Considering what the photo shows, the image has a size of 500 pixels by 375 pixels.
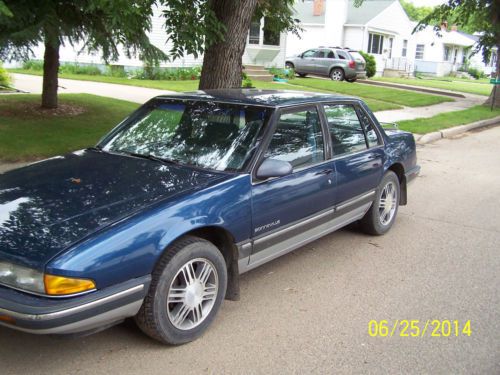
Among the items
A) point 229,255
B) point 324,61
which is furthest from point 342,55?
point 229,255

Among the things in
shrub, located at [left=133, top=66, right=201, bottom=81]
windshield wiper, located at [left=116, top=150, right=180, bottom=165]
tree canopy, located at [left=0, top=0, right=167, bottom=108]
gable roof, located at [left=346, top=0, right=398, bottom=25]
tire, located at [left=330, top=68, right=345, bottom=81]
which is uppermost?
gable roof, located at [left=346, top=0, right=398, bottom=25]

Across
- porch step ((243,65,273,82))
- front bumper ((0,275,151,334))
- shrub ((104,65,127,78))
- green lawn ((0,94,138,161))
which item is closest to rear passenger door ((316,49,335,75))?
porch step ((243,65,273,82))

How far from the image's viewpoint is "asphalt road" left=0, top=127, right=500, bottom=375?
10.6 feet

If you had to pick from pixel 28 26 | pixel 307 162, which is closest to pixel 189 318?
pixel 307 162

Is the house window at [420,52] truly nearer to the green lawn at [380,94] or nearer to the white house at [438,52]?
the white house at [438,52]

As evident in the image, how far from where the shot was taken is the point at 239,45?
7844 millimetres

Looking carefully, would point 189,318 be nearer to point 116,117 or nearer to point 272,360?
point 272,360

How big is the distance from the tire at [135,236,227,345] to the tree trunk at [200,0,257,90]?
187 inches

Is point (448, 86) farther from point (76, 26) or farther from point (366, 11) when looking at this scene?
point (76, 26)

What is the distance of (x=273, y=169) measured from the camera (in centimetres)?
384

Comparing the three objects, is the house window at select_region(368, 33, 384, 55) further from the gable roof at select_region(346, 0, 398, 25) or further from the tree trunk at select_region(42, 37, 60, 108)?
the tree trunk at select_region(42, 37, 60, 108)

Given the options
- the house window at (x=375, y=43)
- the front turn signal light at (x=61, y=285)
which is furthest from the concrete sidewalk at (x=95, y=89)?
the house window at (x=375, y=43)

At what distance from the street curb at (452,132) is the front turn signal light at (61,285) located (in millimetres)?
10614
